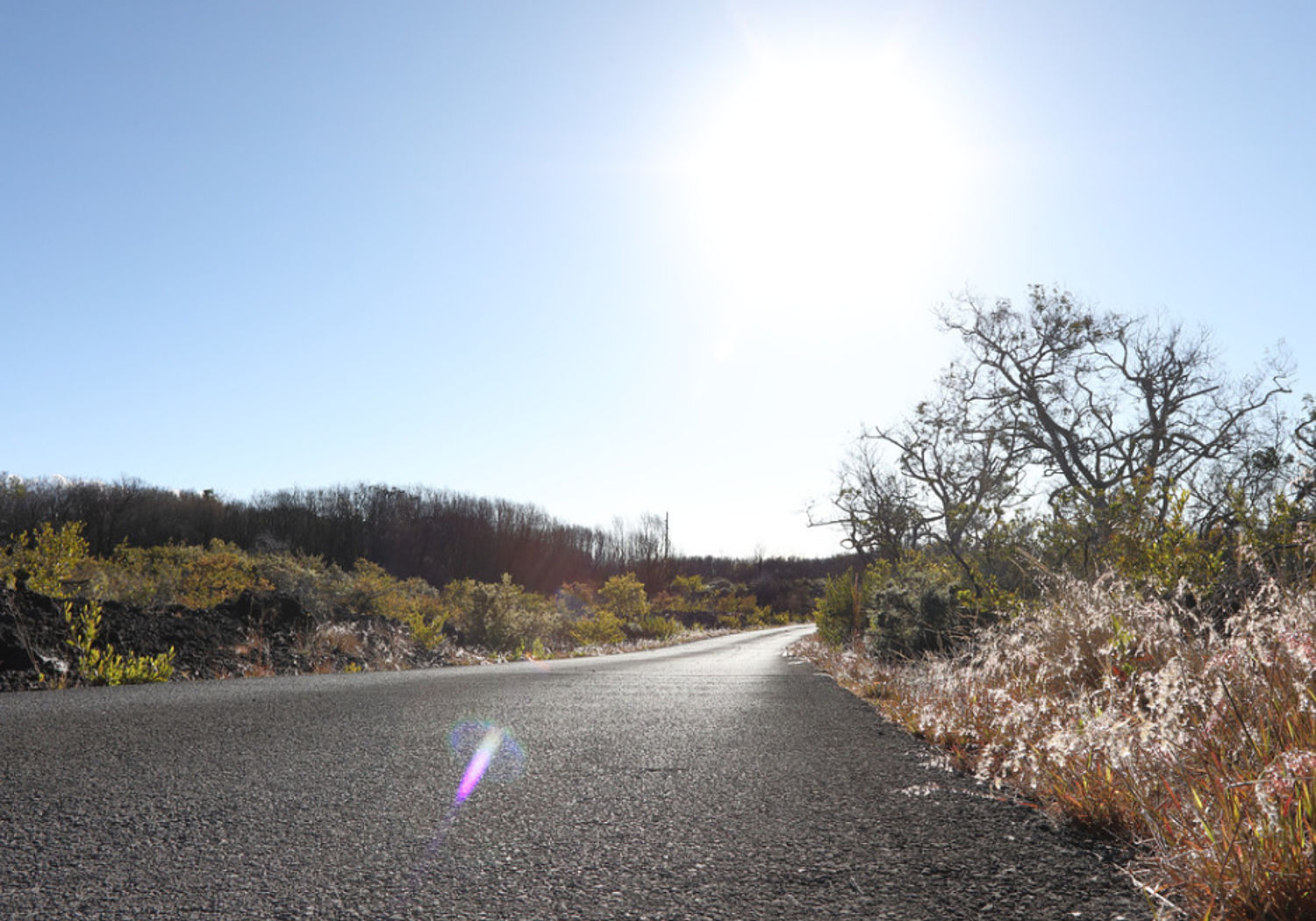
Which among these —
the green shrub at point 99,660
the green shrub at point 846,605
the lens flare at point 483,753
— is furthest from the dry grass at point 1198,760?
the green shrub at point 846,605

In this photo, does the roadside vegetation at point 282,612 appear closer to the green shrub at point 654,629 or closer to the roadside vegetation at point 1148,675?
the green shrub at point 654,629

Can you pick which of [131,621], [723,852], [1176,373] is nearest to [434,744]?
[723,852]

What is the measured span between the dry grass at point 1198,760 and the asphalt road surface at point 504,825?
0.59 feet

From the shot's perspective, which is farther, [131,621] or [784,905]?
[131,621]

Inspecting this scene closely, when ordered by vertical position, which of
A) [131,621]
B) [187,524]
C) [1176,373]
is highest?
[1176,373]

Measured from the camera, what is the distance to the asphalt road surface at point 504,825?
1.98 meters

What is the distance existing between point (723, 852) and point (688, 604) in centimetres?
4500

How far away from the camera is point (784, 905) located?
1.95m

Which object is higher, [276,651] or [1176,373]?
[1176,373]

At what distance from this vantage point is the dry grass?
1.76m

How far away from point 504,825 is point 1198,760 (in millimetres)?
2186

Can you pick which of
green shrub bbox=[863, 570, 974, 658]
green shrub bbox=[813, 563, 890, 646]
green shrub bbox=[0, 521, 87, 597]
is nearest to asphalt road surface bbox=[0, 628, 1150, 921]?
green shrub bbox=[863, 570, 974, 658]

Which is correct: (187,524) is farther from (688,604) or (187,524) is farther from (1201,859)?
(1201,859)

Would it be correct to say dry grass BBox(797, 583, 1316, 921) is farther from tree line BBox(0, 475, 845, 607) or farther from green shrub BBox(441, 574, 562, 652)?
tree line BBox(0, 475, 845, 607)
